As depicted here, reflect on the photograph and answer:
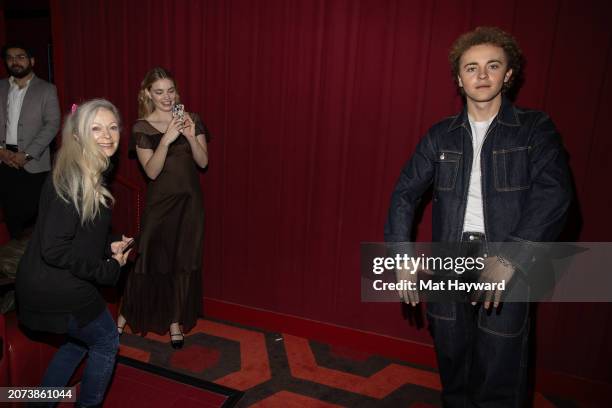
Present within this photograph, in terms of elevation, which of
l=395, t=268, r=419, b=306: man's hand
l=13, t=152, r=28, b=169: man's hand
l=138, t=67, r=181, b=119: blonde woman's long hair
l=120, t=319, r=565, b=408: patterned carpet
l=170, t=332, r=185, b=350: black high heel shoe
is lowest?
l=120, t=319, r=565, b=408: patterned carpet

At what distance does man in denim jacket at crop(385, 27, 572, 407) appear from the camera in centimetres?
188

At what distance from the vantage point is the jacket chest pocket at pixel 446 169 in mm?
2143

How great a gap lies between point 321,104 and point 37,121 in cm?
224

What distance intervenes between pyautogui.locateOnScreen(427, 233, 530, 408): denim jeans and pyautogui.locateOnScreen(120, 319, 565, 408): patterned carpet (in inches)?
19.5

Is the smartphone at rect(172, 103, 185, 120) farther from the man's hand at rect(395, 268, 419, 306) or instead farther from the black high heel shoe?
the man's hand at rect(395, 268, 419, 306)

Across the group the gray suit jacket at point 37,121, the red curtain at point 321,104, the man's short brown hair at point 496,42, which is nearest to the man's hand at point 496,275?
the man's short brown hair at point 496,42

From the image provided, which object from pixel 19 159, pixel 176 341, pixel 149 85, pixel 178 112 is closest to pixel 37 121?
pixel 19 159

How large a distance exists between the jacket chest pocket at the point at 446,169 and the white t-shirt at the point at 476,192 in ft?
0.26

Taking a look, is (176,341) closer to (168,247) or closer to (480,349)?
(168,247)

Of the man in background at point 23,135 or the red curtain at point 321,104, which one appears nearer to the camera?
the red curtain at point 321,104

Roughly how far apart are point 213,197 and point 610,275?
2606 mm

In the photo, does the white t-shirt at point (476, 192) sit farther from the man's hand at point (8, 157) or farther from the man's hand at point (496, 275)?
the man's hand at point (8, 157)

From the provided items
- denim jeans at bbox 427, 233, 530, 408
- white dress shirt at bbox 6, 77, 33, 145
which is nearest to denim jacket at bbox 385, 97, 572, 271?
denim jeans at bbox 427, 233, 530, 408

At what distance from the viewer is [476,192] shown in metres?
2.09
